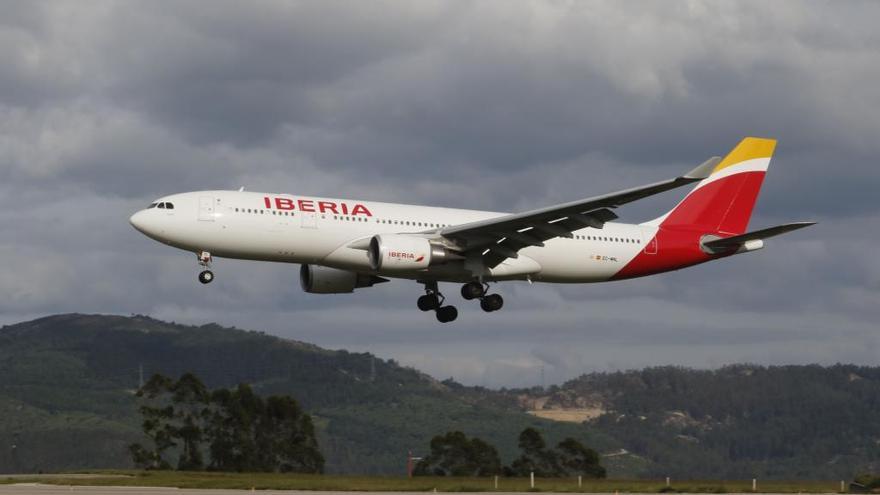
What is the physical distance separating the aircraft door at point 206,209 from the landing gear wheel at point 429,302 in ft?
44.3

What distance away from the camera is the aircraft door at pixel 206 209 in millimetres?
51656

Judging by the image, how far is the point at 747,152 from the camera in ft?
214

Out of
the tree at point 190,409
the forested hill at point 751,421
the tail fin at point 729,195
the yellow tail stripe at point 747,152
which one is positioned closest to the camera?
the tail fin at point 729,195

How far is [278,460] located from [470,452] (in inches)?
610

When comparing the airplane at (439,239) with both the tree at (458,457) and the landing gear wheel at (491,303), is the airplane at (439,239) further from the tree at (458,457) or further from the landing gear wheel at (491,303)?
the tree at (458,457)

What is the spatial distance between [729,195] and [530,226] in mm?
14700

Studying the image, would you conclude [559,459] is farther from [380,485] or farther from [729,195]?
[380,485]

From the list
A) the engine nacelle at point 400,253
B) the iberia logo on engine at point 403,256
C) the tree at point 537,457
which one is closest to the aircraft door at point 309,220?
the engine nacelle at point 400,253

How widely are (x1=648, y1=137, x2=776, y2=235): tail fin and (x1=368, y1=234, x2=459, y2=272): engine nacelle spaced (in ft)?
46.2

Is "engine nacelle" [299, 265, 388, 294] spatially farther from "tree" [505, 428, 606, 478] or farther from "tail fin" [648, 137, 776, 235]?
"tree" [505, 428, 606, 478]

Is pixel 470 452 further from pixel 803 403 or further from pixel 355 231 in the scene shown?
pixel 803 403

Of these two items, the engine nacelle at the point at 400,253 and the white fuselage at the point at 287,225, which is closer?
the white fuselage at the point at 287,225

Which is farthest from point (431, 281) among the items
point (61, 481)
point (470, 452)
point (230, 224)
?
point (470, 452)

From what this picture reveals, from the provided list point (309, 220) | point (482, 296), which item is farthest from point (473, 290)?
point (309, 220)
